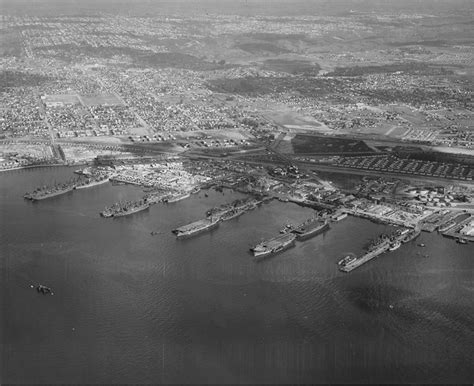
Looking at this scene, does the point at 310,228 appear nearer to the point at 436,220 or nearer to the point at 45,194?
the point at 436,220

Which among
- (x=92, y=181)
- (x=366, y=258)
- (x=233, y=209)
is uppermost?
(x=366, y=258)

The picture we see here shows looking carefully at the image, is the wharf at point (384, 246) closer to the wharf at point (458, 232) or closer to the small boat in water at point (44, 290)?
the wharf at point (458, 232)

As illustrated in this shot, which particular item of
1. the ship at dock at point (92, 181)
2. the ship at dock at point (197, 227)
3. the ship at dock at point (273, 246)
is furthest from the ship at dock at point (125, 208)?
the ship at dock at point (273, 246)

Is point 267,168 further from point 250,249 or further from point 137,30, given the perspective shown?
point 137,30

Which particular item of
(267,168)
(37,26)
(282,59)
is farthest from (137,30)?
(267,168)

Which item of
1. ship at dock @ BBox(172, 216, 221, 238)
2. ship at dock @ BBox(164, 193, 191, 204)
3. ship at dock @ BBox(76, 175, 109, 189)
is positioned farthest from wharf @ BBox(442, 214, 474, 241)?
ship at dock @ BBox(76, 175, 109, 189)

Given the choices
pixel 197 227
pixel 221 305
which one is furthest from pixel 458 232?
pixel 221 305
